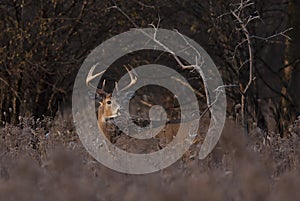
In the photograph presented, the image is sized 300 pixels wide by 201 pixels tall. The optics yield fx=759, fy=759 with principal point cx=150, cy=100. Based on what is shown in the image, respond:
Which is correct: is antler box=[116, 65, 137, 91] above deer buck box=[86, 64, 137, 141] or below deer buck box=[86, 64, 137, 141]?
above

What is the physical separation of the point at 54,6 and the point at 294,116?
4514mm

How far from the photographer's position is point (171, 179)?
561 cm

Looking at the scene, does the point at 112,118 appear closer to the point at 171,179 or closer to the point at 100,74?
the point at 100,74

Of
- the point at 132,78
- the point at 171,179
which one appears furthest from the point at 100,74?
the point at 171,179

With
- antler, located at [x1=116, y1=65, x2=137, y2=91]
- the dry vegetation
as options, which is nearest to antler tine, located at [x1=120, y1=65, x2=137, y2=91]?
antler, located at [x1=116, y1=65, x2=137, y2=91]

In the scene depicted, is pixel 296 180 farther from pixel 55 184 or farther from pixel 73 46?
pixel 73 46

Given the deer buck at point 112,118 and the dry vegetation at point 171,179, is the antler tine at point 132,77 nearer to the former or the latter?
the deer buck at point 112,118

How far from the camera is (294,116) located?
510 inches

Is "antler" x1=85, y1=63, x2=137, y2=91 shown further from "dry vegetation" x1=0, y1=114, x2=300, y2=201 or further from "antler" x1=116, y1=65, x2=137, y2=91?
"dry vegetation" x1=0, y1=114, x2=300, y2=201

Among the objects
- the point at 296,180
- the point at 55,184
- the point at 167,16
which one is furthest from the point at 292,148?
the point at 167,16

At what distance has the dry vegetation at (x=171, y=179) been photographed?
15.9 feet

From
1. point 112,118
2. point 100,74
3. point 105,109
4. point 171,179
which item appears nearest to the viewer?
point 171,179

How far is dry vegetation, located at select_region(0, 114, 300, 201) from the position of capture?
4836mm

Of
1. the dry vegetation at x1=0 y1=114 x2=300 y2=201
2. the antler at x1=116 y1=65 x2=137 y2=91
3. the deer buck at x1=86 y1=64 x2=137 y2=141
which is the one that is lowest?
the dry vegetation at x1=0 y1=114 x2=300 y2=201
